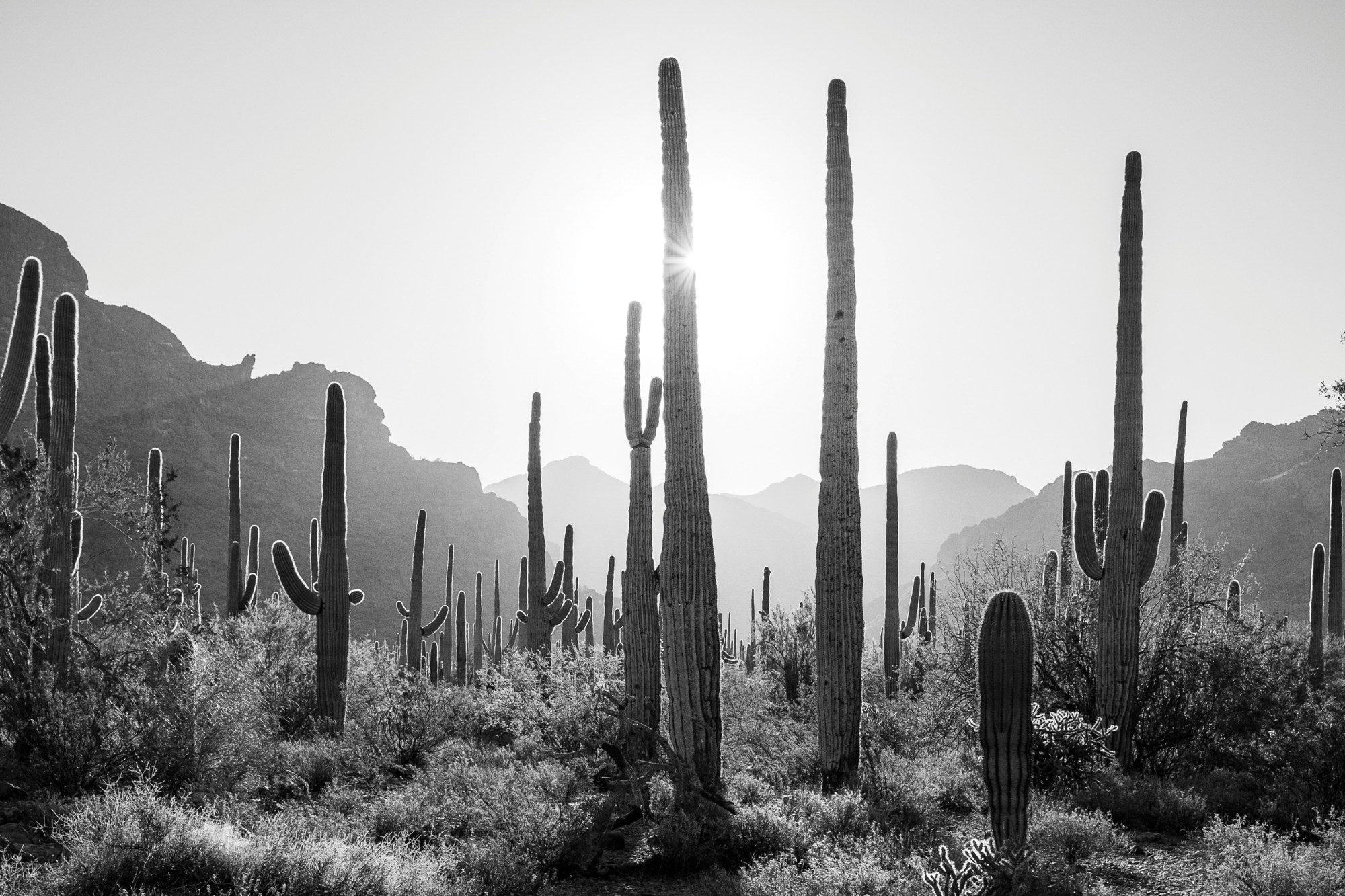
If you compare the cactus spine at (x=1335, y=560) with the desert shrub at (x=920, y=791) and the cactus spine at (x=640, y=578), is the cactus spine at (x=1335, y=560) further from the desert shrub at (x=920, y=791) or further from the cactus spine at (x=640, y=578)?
the cactus spine at (x=640, y=578)

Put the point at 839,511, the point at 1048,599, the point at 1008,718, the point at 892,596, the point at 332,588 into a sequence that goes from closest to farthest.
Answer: the point at 1008,718
the point at 839,511
the point at 1048,599
the point at 332,588
the point at 892,596

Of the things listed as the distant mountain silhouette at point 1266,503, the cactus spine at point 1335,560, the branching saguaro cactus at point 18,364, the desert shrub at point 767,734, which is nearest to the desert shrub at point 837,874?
the desert shrub at point 767,734

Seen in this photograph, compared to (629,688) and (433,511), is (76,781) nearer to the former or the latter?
Result: (629,688)

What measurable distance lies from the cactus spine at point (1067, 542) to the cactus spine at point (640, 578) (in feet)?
19.4

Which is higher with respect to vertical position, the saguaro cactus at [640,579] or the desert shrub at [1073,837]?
the saguaro cactus at [640,579]

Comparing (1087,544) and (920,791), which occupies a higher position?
(1087,544)

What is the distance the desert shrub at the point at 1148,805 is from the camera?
8.04 m

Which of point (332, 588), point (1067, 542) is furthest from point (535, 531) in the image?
point (1067, 542)

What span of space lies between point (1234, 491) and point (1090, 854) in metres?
75.7

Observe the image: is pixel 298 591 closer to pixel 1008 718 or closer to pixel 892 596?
pixel 1008 718

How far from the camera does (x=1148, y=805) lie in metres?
8.25

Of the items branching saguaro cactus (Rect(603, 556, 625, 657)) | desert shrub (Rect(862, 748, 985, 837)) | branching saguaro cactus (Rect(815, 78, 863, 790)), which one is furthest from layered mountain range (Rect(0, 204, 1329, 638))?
branching saguaro cactus (Rect(815, 78, 863, 790))

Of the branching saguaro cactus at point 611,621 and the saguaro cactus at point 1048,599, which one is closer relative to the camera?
the saguaro cactus at point 1048,599

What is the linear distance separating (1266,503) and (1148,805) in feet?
237
